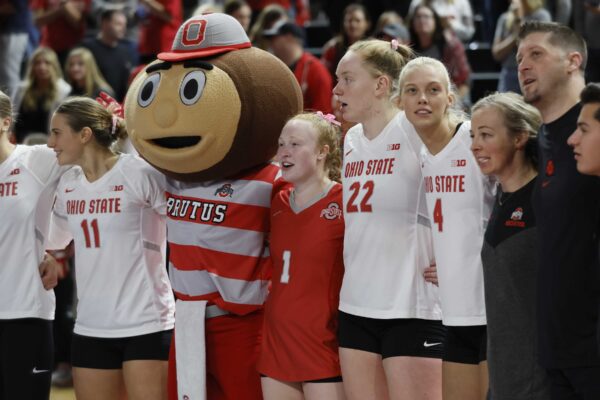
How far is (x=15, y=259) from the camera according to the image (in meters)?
4.76

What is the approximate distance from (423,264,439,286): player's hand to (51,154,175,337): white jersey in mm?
1102

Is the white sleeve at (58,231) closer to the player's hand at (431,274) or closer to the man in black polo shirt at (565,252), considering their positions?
the player's hand at (431,274)

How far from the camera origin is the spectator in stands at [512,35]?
7.38 metres

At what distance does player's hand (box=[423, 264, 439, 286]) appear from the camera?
408 cm

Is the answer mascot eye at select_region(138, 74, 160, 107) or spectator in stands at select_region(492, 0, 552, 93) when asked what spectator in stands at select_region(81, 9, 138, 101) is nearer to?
spectator in stands at select_region(492, 0, 552, 93)

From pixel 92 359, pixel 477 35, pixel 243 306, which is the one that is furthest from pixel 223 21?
pixel 477 35

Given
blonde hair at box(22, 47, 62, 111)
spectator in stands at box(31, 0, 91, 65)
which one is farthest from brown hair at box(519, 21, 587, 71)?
spectator in stands at box(31, 0, 91, 65)

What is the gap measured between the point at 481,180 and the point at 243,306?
1087 mm

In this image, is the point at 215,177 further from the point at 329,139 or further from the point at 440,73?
the point at 440,73

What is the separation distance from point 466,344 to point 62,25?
614cm

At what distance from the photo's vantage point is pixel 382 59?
4320 millimetres

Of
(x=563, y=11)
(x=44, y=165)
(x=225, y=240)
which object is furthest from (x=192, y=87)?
(x=563, y=11)

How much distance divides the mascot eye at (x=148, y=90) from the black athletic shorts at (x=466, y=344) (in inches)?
56.3

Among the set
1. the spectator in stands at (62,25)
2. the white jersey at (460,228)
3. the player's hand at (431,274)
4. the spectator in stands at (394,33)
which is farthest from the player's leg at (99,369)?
the spectator in stands at (62,25)
